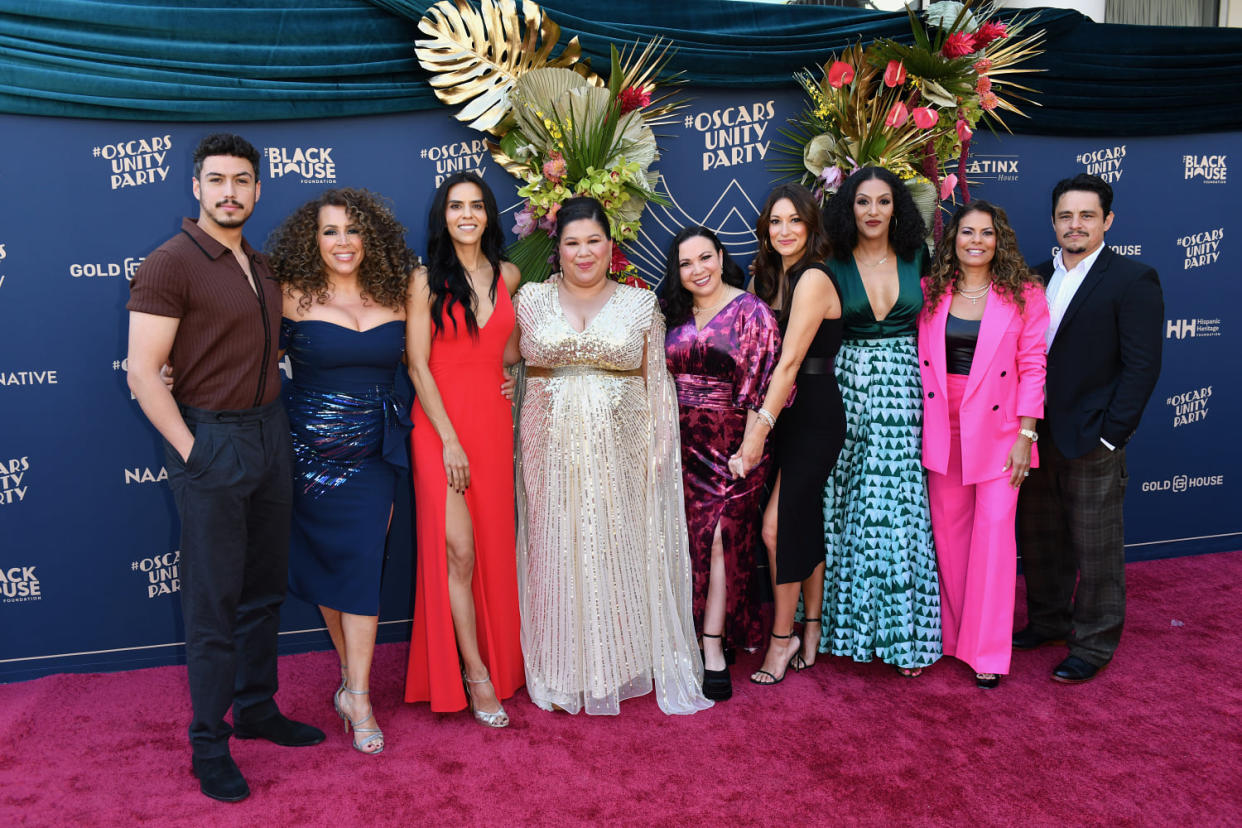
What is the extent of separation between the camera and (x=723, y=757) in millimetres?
2785

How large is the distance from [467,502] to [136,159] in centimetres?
206

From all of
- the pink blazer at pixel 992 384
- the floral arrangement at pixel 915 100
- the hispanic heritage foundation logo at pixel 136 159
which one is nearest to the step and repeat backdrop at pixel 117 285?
the hispanic heritage foundation logo at pixel 136 159

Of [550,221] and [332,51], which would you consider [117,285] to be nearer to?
[332,51]

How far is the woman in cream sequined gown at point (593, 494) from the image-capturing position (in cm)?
307

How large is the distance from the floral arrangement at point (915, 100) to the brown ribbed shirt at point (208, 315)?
2566 mm

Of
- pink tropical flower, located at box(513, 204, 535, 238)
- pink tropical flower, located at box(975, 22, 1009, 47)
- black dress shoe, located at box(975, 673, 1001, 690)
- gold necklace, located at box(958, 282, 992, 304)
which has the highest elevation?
pink tropical flower, located at box(975, 22, 1009, 47)

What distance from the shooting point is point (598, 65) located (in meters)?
3.74

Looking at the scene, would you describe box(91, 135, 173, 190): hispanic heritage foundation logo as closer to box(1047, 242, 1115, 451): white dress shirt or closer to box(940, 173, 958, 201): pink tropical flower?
box(940, 173, 958, 201): pink tropical flower

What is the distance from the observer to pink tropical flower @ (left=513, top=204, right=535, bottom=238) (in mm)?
3500

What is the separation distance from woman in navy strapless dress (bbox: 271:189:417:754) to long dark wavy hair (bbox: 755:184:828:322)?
4.62 feet

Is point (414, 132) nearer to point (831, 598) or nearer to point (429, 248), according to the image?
point (429, 248)

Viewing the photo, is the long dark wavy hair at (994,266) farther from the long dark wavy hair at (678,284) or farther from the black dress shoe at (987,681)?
the black dress shoe at (987,681)

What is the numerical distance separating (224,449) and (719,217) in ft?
8.46

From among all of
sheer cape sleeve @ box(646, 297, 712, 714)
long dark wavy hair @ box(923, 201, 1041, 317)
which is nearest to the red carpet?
sheer cape sleeve @ box(646, 297, 712, 714)
